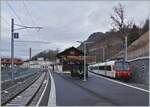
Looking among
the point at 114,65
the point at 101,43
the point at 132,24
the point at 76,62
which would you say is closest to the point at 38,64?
the point at 101,43

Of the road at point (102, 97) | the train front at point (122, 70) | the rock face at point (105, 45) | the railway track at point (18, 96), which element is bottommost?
the railway track at point (18, 96)

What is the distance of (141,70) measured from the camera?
47.9 meters

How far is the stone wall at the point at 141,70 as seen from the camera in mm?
45188

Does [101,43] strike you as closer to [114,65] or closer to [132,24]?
[132,24]

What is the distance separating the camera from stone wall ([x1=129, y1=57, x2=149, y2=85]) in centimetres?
4519

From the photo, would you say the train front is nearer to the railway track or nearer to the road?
the railway track

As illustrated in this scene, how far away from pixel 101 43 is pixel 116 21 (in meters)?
44.1

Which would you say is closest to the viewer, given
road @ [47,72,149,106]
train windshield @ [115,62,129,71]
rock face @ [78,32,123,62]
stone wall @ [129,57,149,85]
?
road @ [47,72,149,106]

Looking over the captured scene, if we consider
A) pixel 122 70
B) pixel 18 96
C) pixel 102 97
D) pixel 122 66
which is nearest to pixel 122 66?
pixel 122 66

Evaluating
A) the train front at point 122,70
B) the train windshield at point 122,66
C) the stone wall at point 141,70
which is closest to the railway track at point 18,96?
the stone wall at point 141,70

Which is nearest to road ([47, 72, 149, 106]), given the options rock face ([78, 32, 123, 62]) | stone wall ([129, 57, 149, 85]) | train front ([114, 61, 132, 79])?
stone wall ([129, 57, 149, 85])

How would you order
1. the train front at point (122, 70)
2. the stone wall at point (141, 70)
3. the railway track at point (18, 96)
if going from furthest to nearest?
1. the train front at point (122, 70)
2. the stone wall at point (141, 70)
3. the railway track at point (18, 96)

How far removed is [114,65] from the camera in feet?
191

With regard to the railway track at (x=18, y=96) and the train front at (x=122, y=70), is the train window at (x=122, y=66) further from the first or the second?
the railway track at (x=18, y=96)
